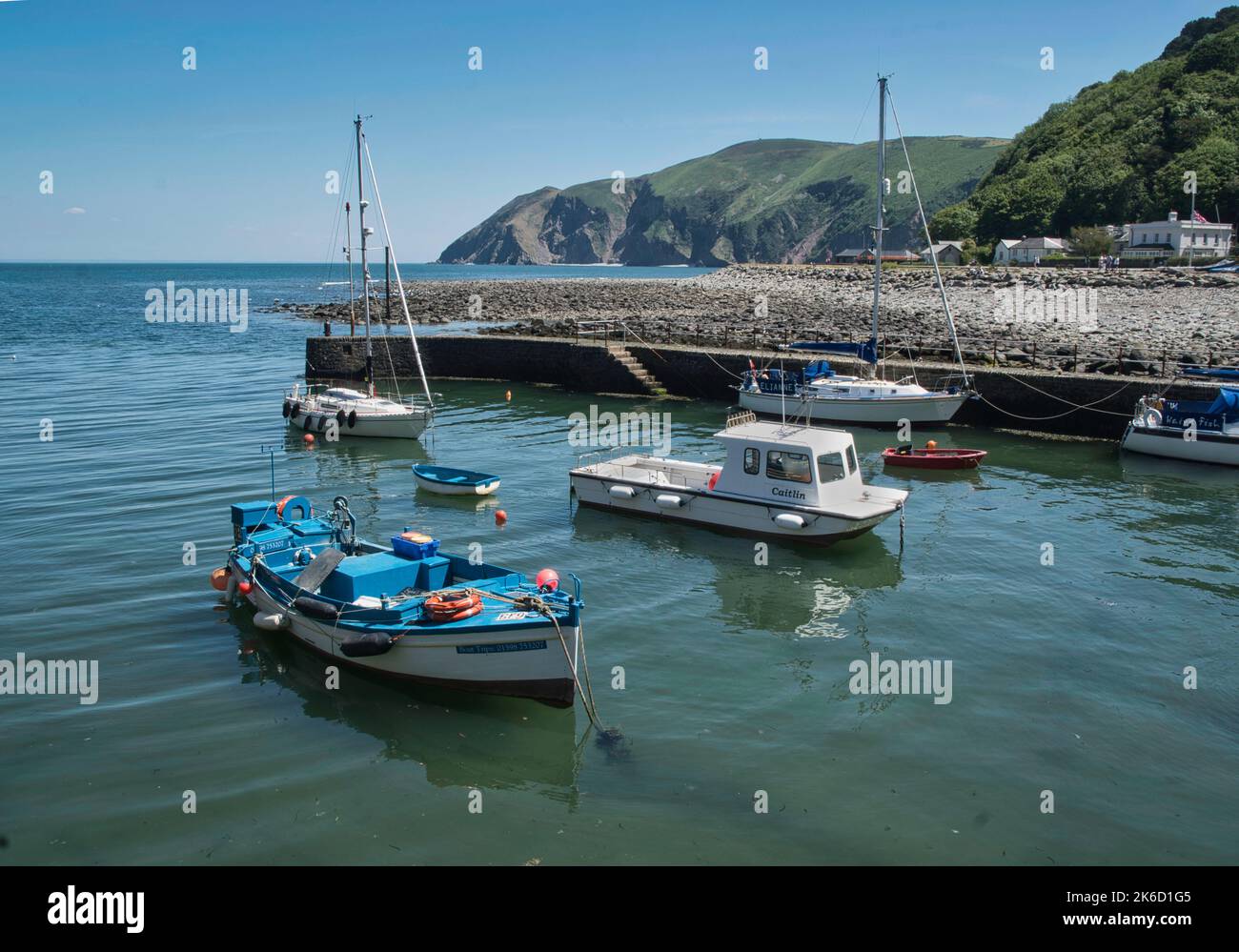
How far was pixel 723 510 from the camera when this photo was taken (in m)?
21.5

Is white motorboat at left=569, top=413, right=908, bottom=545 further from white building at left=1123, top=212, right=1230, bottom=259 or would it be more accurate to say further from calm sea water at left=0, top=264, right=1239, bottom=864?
white building at left=1123, top=212, right=1230, bottom=259

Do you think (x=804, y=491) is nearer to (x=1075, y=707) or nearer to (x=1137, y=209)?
(x=1075, y=707)

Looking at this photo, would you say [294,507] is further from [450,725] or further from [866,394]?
[866,394]

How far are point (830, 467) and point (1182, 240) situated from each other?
3129 inches

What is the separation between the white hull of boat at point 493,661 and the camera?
42.2 feet

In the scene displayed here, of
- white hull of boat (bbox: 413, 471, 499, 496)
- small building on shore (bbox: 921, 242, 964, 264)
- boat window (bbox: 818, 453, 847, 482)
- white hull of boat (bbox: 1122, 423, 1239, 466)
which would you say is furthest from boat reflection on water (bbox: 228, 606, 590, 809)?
small building on shore (bbox: 921, 242, 964, 264)

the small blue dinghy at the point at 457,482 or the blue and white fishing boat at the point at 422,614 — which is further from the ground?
the small blue dinghy at the point at 457,482

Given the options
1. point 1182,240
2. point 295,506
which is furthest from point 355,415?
point 1182,240

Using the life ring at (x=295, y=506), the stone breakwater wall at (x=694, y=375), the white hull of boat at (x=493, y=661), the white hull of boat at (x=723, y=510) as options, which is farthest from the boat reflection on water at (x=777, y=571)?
the stone breakwater wall at (x=694, y=375)

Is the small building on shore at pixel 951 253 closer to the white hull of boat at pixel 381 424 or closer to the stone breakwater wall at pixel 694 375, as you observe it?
the stone breakwater wall at pixel 694 375

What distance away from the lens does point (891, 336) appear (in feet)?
147

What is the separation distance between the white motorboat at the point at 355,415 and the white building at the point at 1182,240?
74318 mm

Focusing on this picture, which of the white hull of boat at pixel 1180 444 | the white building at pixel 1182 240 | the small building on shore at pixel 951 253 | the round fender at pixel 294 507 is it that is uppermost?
the small building on shore at pixel 951 253
